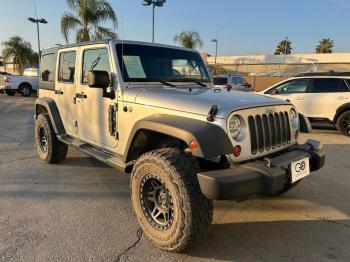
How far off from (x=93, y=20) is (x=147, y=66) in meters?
19.6

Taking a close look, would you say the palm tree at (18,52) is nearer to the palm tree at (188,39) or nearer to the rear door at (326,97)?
the palm tree at (188,39)

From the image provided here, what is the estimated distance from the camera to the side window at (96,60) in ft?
14.6

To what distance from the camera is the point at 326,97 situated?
972 cm

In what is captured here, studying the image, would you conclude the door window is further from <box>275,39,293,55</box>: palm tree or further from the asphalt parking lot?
<box>275,39,293,55</box>: palm tree

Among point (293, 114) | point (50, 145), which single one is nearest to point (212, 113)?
point (293, 114)

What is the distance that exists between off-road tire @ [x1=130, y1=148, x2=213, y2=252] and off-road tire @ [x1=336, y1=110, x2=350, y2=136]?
24.7 ft

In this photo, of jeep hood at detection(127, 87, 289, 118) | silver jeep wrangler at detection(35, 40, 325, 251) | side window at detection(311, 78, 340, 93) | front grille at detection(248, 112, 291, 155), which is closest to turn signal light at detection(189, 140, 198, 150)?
silver jeep wrangler at detection(35, 40, 325, 251)

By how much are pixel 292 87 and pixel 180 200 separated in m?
8.40

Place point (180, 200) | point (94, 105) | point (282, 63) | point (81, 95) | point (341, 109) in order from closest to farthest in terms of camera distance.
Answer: point (180, 200) → point (94, 105) → point (81, 95) → point (341, 109) → point (282, 63)

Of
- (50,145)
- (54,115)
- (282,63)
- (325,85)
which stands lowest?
(50,145)

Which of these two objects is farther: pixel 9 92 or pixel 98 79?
pixel 9 92

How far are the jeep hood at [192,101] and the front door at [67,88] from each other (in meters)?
1.58

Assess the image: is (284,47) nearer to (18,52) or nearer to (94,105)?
(18,52)

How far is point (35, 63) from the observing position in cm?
4303
